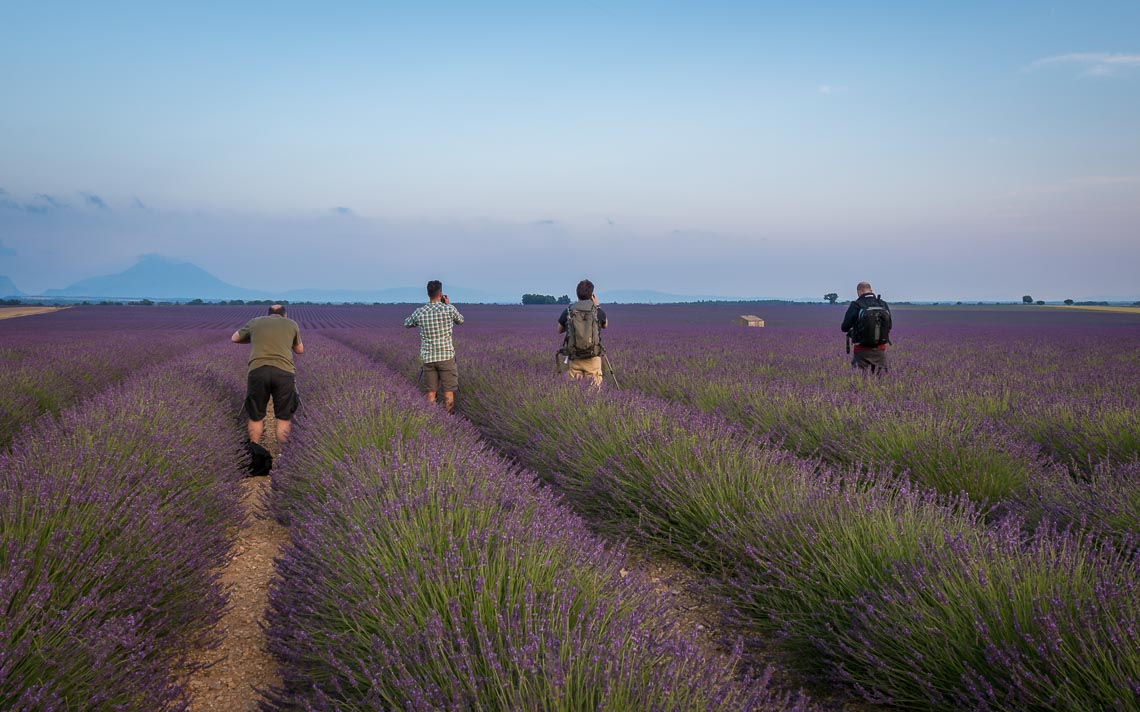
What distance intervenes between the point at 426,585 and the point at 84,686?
2.97 ft

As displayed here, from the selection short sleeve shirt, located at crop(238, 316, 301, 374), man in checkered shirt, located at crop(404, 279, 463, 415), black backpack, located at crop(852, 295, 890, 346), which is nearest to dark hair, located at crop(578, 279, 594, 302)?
man in checkered shirt, located at crop(404, 279, 463, 415)

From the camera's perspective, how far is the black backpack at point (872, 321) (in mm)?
6828

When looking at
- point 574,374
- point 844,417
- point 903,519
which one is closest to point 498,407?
point 574,374

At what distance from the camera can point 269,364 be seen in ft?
18.7

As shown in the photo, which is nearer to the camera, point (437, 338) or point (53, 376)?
point (437, 338)

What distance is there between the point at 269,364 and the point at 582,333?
115 inches

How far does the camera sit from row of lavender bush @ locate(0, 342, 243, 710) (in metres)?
1.65

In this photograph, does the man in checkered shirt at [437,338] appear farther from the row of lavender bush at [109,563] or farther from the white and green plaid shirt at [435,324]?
the row of lavender bush at [109,563]

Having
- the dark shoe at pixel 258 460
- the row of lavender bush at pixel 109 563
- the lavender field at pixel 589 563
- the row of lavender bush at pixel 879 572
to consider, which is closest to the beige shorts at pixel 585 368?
the lavender field at pixel 589 563

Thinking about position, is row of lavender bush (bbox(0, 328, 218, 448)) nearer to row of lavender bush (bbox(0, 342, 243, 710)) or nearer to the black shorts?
the black shorts

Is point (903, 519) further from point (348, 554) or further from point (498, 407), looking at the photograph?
point (498, 407)

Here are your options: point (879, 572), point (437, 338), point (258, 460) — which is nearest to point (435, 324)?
point (437, 338)

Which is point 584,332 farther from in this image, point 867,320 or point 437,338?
point 867,320

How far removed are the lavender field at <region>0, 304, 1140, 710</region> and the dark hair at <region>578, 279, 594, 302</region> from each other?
1.50 m
